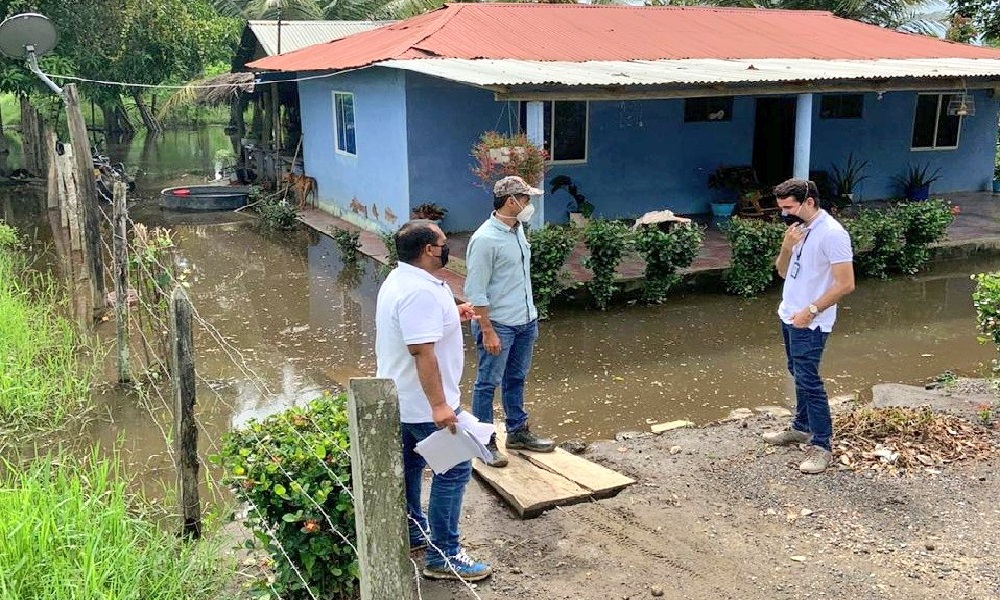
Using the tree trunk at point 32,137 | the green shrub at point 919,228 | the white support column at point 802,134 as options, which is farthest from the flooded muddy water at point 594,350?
the tree trunk at point 32,137

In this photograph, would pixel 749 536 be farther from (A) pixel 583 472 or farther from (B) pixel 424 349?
(B) pixel 424 349

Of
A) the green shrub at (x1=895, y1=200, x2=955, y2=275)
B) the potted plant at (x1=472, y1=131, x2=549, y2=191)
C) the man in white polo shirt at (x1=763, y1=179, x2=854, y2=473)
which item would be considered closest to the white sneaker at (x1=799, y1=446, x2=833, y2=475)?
the man in white polo shirt at (x1=763, y1=179, x2=854, y2=473)

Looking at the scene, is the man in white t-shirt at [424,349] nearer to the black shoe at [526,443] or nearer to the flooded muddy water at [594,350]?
the black shoe at [526,443]

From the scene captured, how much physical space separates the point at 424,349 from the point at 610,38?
11139 mm

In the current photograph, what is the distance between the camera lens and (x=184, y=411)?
3936 mm

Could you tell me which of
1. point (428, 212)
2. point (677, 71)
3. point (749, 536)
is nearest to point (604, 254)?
point (677, 71)

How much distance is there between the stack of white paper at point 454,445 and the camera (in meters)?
3.52

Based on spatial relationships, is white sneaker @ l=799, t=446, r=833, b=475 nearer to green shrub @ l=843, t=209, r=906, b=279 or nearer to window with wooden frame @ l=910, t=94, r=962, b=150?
green shrub @ l=843, t=209, r=906, b=279

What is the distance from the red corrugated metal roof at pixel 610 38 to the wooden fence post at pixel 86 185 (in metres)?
5.42

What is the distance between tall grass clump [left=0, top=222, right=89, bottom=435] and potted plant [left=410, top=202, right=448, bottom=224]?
208 inches

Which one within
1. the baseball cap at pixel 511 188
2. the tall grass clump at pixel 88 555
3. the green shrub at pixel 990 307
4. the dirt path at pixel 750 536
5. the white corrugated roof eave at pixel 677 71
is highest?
the white corrugated roof eave at pixel 677 71

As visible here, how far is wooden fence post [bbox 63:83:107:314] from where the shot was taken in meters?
6.49

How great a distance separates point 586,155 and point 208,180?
36.0ft

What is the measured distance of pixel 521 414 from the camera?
5305 mm
